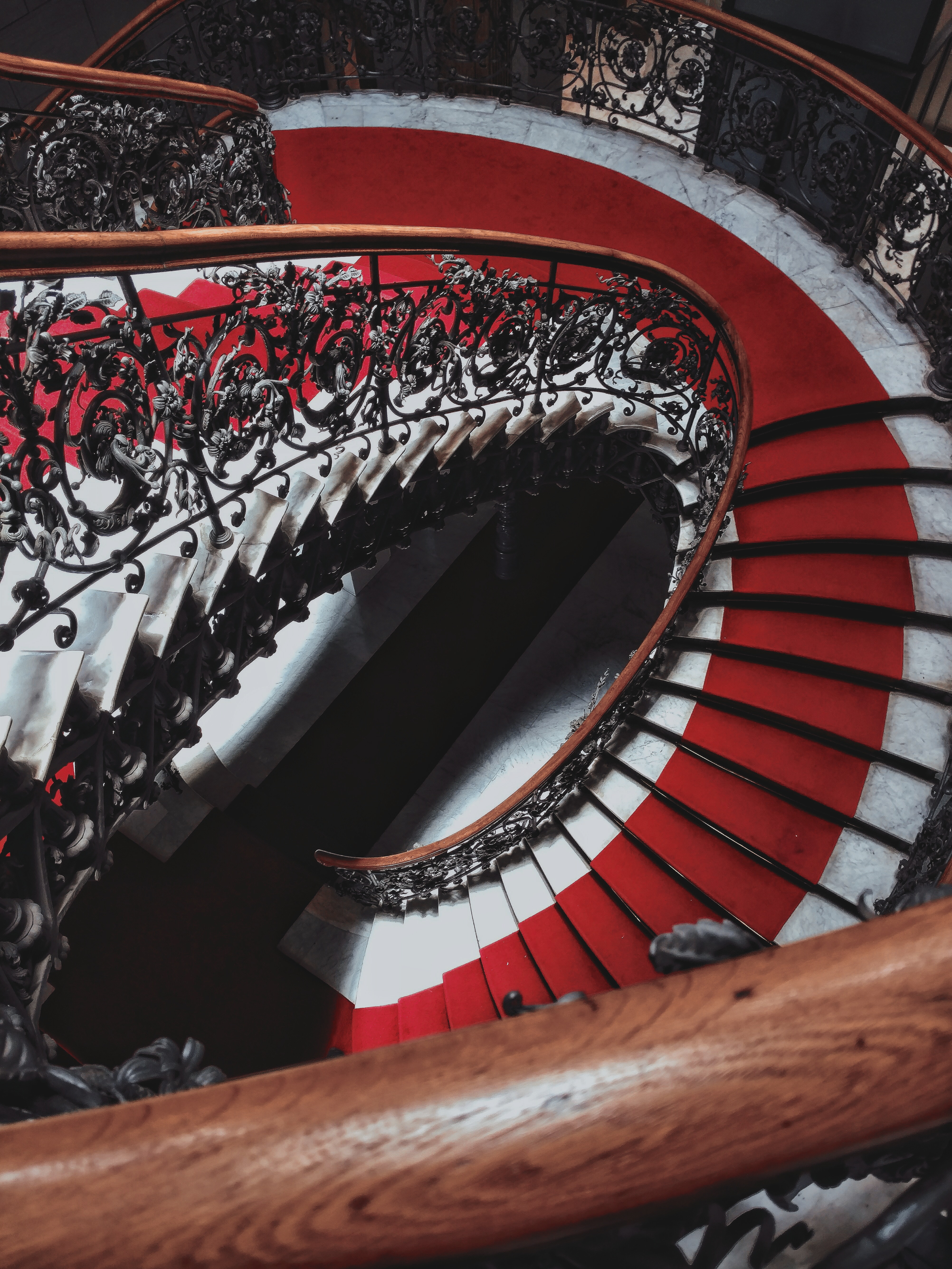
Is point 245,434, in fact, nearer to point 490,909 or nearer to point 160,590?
point 160,590

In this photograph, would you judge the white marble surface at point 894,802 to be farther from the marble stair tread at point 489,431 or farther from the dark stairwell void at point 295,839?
the dark stairwell void at point 295,839

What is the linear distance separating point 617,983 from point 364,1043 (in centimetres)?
275

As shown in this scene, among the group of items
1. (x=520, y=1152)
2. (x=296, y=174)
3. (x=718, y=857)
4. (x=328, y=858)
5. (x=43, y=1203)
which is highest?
(x=296, y=174)

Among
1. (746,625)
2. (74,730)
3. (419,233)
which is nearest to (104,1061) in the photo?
(74,730)

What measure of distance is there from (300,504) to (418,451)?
2.83 ft

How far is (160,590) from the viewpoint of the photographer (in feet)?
10.2

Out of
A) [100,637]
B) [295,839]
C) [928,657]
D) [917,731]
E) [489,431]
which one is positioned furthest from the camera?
[295,839]

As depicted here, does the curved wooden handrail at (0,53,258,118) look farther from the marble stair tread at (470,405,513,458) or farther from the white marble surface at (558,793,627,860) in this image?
the white marble surface at (558,793,627,860)

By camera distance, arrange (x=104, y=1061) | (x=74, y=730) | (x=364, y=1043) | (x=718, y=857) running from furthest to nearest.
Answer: (x=364, y=1043) → (x=104, y=1061) → (x=718, y=857) → (x=74, y=730)

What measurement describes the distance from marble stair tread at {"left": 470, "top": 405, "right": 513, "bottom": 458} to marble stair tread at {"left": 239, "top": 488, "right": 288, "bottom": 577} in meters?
1.48

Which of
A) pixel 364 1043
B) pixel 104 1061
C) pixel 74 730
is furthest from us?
pixel 364 1043

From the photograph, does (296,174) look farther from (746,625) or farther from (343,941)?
(343,941)

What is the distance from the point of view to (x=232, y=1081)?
2.59 ft

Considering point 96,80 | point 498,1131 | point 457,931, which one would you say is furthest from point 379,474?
point 457,931
